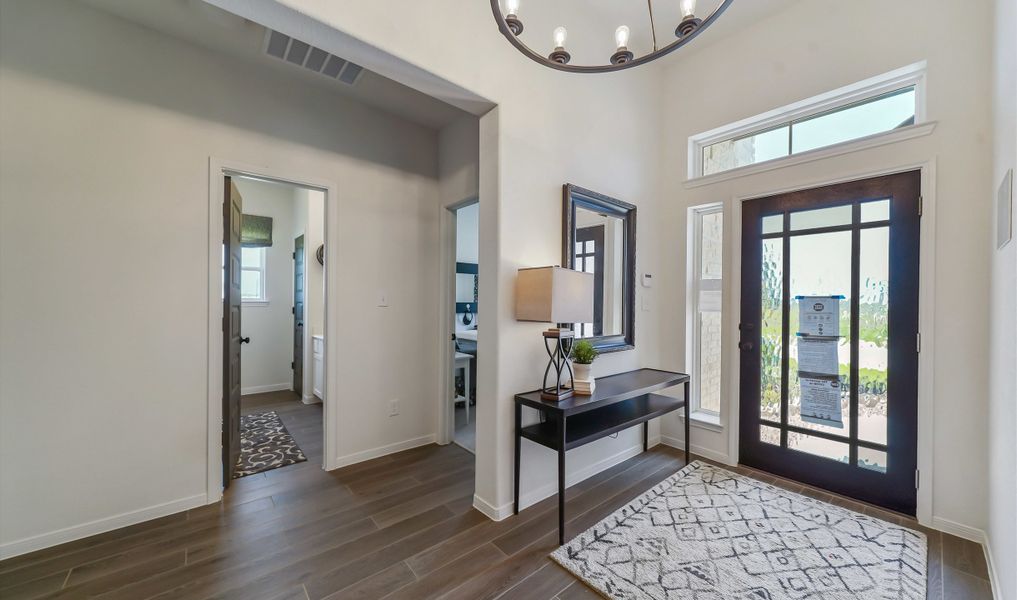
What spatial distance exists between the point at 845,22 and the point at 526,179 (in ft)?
7.82

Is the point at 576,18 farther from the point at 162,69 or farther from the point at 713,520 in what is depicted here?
the point at 713,520

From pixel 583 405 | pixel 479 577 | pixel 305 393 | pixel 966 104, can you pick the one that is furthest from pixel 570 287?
pixel 305 393

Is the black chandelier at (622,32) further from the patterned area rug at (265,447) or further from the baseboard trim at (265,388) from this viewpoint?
the baseboard trim at (265,388)

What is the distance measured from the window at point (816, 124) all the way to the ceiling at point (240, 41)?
2218 millimetres

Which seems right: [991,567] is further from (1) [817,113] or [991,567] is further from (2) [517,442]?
(1) [817,113]

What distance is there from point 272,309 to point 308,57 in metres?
3.96

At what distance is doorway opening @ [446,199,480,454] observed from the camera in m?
3.55

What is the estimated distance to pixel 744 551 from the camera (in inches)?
77.3

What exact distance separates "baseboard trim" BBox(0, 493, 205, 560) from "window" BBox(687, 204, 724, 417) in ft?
12.4

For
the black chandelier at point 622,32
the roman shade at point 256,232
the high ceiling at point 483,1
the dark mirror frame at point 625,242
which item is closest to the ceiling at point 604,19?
the high ceiling at point 483,1

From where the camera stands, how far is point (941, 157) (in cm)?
222

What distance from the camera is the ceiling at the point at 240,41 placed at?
216 cm

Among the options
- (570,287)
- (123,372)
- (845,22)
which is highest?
(845,22)

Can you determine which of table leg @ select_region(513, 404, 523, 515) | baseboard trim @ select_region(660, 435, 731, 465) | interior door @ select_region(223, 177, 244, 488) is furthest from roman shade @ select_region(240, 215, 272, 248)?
baseboard trim @ select_region(660, 435, 731, 465)
